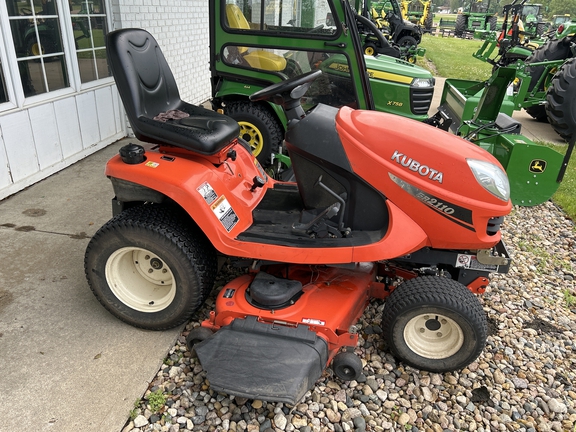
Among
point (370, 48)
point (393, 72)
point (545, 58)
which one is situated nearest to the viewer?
point (393, 72)

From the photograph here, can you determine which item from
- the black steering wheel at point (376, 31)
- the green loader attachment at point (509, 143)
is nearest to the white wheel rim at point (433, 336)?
the green loader attachment at point (509, 143)

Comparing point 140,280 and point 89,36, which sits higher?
point 89,36

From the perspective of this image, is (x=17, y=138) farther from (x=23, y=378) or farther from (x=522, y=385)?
(x=522, y=385)

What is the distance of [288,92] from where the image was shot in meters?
2.43

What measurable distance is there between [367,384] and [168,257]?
116 centimetres

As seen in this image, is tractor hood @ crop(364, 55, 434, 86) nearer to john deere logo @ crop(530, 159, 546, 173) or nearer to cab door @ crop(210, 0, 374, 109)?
cab door @ crop(210, 0, 374, 109)

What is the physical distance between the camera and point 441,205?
2143 mm

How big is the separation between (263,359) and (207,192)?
856 mm

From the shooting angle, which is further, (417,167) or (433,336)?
(433,336)

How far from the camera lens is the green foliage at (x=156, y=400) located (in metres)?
2.07

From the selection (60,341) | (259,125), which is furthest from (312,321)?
(259,125)

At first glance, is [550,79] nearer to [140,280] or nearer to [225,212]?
[225,212]

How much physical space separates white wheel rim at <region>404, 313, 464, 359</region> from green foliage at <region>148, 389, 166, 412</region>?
3.90 feet

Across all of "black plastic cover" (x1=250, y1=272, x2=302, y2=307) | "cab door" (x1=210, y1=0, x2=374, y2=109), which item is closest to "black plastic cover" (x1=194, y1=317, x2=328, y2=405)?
"black plastic cover" (x1=250, y1=272, x2=302, y2=307)
